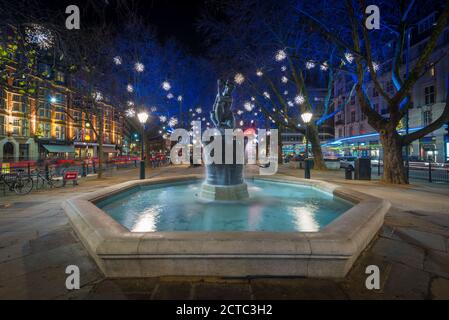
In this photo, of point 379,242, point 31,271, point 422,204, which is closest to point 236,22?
point 422,204

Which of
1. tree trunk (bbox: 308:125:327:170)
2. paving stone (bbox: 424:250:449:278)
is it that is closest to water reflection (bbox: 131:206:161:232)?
paving stone (bbox: 424:250:449:278)

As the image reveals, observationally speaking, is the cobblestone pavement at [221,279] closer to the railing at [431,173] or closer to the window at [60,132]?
the railing at [431,173]

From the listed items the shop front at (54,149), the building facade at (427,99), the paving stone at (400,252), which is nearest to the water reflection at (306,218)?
the paving stone at (400,252)

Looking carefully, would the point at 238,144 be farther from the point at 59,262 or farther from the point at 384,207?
the point at 59,262

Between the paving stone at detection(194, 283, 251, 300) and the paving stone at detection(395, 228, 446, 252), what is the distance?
3.68 m

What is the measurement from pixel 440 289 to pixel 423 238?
2187mm

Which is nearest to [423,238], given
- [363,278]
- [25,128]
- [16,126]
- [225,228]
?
[363,278]

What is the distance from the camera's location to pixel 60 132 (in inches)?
2010

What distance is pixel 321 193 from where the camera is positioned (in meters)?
9.27

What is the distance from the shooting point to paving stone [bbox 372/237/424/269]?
378cm

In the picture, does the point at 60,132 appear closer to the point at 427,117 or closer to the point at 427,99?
the point at 427,117

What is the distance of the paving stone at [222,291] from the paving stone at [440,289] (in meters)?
2.24

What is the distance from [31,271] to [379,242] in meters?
5.83

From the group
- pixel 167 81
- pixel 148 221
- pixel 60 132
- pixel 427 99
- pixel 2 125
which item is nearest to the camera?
pixel 148 221
